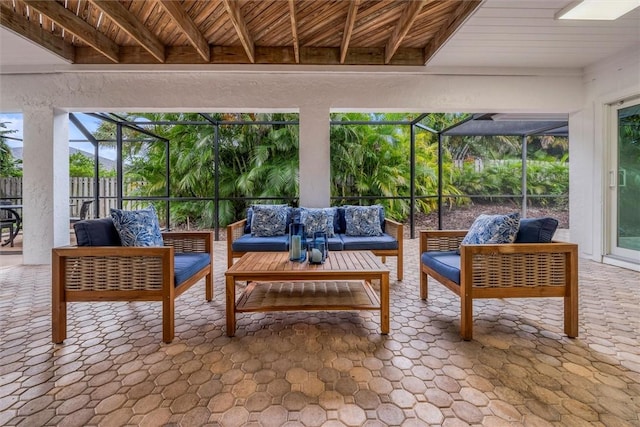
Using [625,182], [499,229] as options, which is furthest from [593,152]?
[499,229]

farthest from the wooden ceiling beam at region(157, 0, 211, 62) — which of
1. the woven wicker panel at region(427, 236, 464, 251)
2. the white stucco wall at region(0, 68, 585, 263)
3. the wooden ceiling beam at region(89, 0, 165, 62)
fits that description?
the woven wicker panel at region(427, 236, 464, 251)

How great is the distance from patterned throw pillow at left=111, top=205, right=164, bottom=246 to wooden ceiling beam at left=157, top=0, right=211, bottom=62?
1873mm

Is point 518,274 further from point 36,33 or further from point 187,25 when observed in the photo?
point 36,33

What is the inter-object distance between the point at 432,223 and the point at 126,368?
613 centimetres

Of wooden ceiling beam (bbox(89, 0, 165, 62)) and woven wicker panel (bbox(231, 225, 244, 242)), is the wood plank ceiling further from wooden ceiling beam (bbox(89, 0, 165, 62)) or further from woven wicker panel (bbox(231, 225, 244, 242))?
woven wicker panel (bbox(231, 225, 244, 242))

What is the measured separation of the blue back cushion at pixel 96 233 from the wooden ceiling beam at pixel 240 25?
209 centimetres

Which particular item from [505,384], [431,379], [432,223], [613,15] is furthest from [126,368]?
[432,223]

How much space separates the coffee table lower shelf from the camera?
6.22ft

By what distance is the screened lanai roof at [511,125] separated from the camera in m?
4.78

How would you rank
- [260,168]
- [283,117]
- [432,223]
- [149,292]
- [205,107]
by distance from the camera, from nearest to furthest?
[149,292], [205,107], [260,168], [283,117], [432,223]

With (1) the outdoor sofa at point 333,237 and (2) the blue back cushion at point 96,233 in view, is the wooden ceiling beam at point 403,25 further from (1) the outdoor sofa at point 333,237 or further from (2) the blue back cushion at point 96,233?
(2) the blue back cushion at point 96,233

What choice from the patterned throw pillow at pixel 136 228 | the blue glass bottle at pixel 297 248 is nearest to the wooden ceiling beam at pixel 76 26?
the patterned throw pillow at pixel 136 228

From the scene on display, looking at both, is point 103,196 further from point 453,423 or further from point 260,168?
point 453,423

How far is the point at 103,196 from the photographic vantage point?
5.71 metres
